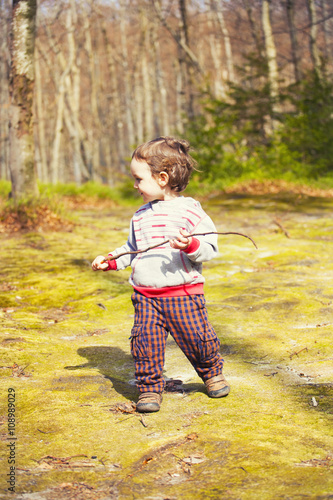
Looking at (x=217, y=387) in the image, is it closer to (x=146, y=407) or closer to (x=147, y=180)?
(x=146, y=407)

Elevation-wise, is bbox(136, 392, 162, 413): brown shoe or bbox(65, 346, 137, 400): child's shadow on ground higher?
bbox(136, 392, 162, 413): brown shoe

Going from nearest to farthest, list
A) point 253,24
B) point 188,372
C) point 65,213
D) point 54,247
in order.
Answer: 1. point 188,372
2. point 54,247
3. point 65,213
4. point 253,24

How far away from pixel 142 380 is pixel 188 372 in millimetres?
569

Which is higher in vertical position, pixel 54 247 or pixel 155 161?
pixel 155 161

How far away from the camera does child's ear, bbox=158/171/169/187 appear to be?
2.80m

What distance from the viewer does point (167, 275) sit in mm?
2754

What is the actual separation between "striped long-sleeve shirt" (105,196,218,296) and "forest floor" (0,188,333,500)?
61 cm

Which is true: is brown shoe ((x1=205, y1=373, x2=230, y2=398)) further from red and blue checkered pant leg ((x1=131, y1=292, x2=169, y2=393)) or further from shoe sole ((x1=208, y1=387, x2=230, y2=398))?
red and blue checkered pant leg ((x1=131, y1=292, x2=169, y2=393))

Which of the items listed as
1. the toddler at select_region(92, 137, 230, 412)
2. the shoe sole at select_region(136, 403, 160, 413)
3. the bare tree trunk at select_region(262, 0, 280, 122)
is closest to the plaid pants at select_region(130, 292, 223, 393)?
the toddler at select_region(92, 137, 230, 412)

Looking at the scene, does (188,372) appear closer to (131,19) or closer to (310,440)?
(310,440)

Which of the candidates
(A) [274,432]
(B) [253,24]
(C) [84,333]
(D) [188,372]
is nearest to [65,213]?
(C) [84,333]

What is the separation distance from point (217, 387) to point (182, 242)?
0.80 m

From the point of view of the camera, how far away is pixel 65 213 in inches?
358

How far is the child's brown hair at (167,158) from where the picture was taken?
278cm
